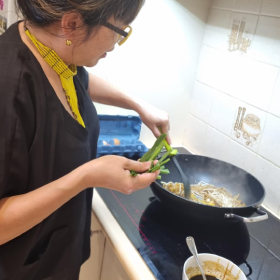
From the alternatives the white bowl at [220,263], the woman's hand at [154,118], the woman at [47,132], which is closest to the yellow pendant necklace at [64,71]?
the woman at [47,132]

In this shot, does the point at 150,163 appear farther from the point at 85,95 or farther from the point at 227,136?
the point at 227,136

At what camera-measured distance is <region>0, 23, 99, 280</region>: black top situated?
1.98 feet

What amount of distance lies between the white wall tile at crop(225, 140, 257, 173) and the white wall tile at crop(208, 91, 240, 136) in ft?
0.20

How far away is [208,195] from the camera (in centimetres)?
111

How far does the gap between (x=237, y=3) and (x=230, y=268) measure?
96 cm

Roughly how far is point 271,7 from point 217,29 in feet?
0.90

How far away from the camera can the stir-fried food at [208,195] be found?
1076 mm

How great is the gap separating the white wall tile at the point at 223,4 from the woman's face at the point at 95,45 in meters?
0.75

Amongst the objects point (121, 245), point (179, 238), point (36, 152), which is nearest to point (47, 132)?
point (36, 152)

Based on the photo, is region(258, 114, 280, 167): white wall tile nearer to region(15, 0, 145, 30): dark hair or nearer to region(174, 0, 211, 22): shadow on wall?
region(174, 0, 211, 22): shadow on wall

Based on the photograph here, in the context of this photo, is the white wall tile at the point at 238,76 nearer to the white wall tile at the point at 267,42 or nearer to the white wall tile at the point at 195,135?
the white wall tile at the point at 267,42

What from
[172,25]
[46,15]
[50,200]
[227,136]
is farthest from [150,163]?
[172,25]

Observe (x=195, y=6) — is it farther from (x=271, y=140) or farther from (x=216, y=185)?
(x=216, y=185)

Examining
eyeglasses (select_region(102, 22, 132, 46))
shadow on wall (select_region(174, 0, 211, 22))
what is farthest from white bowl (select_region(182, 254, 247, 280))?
shadow on wall (select_region(174, 0, 211, 22))
